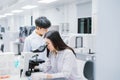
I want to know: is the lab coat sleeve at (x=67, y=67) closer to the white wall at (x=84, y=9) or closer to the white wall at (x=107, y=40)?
the white wall at (x=107, y=40)

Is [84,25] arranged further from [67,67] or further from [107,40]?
[107,40]

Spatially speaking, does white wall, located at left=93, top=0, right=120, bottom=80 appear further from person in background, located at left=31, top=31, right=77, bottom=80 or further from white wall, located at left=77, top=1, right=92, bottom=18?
white wall, located at left=77, top=1, right=92, bottom=18

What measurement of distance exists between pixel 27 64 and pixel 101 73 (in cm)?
122

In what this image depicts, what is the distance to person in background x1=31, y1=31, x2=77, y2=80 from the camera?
65.2 inches

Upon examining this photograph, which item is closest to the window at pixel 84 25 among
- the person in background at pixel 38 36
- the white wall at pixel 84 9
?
the white wall at pixel 84 9

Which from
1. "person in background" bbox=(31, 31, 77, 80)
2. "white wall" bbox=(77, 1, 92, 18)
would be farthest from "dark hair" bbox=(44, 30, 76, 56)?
"white wall" bbox=(77, 1, 92, 18)

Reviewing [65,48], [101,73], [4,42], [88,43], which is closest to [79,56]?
[88,43]

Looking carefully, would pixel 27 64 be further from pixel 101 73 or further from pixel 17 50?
pixel 17 50

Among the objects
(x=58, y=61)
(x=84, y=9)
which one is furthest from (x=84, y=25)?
(x=58, y=61)

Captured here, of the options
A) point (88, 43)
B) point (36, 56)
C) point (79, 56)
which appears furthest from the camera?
point (88, 43)

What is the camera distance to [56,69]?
183 centimetres

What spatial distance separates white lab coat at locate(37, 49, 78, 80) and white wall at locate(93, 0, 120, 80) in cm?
98

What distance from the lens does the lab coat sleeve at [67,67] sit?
1.65 m

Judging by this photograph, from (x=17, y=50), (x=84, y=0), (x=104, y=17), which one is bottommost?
(x=17, y=50)
